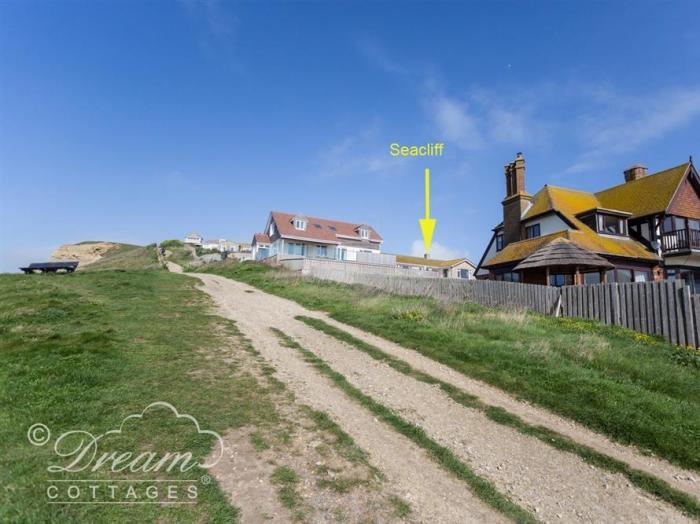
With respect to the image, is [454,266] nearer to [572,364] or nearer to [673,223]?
[673,223]

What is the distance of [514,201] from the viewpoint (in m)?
30.2

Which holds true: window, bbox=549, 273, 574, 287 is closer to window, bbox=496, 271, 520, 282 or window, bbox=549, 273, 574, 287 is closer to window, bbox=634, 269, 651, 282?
window, bbox=496, 271, 520, 282

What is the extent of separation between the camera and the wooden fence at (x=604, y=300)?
11.5m

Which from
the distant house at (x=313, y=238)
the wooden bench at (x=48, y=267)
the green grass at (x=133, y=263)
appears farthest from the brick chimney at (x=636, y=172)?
the green grass at (x=133, y=263)

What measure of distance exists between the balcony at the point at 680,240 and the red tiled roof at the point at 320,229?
34.9 meters

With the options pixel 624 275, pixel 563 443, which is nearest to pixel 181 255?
pixel 624 275

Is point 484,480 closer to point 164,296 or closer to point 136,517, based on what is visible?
point 136,517

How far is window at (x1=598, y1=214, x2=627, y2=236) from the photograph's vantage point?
1025 inches

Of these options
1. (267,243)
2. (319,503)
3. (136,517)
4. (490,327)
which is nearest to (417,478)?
(319,503)

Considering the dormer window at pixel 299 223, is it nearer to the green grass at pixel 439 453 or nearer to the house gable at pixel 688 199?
the house gable at pixel 688 199

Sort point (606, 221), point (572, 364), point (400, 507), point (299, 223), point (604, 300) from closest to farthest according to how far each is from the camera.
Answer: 1. point (400, 507)
2. point (572, 364)
3. point (604, 300)
4. point (606, 221)
5. point (299, 223)

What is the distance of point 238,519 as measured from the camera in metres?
3.46

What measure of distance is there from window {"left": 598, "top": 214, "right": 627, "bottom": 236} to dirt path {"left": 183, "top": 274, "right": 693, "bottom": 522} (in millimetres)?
23951

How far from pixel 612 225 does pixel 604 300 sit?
53.4 ft
